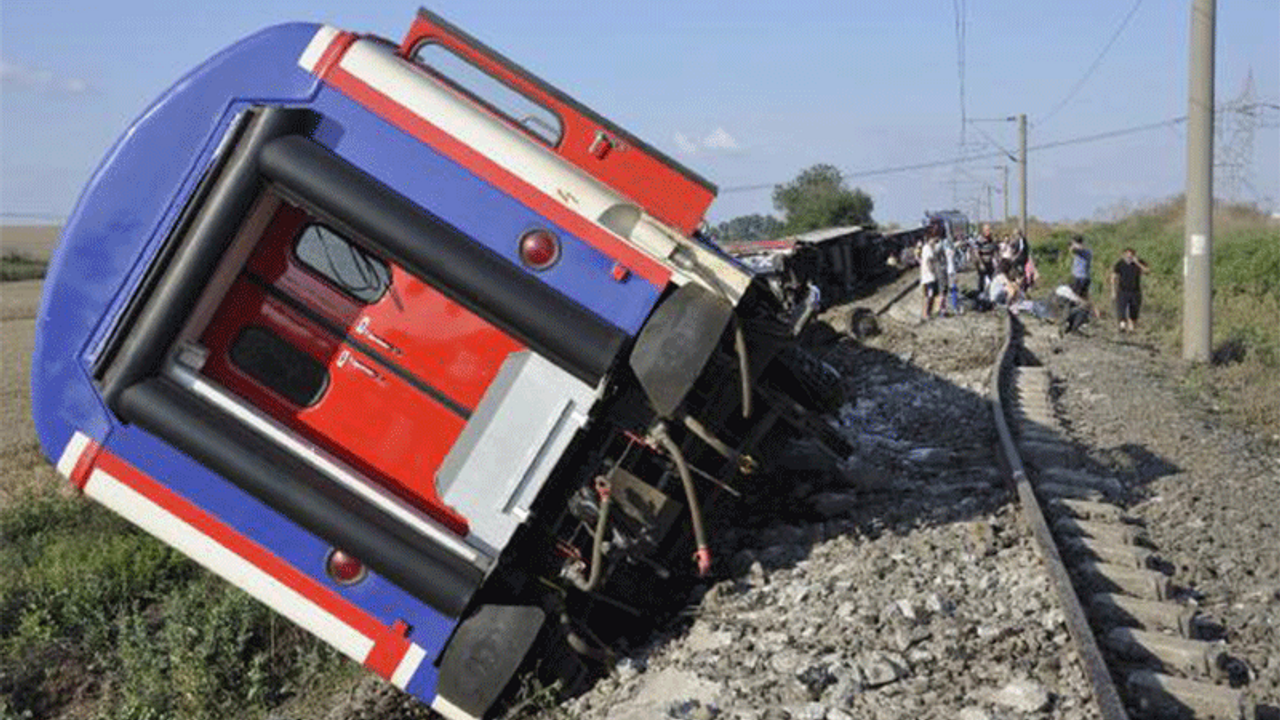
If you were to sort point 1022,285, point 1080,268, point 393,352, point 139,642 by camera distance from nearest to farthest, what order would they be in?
point 393,352
point 139,642
point 1080,268
point 1022,285

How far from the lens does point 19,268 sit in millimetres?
66438

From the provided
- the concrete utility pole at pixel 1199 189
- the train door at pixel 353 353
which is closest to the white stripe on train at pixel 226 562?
the train door at pixel 353 353

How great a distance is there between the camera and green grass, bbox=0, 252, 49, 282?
6466cm

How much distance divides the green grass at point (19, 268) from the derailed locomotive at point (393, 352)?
64.8m

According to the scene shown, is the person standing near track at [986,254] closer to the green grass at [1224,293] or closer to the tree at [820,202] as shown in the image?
the green grass at [1224,293]

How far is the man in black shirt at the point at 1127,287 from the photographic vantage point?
18.8 meters

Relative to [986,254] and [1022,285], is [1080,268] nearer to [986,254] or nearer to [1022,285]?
[1022,285]

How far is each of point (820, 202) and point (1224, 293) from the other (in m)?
52.8

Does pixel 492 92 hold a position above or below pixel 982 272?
below

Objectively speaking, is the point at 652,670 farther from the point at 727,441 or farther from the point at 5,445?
the point at 5,445

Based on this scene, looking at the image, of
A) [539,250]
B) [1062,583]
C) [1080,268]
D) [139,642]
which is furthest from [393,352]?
[1080,268]

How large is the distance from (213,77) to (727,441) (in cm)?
270

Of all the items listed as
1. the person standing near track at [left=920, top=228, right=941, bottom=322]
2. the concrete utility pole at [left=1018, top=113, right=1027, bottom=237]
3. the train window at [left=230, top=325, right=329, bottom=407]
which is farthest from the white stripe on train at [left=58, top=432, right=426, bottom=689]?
the concrete utility pole at [left=1018, top=113, right=1027, bottom=237]

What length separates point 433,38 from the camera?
19.4 ft
